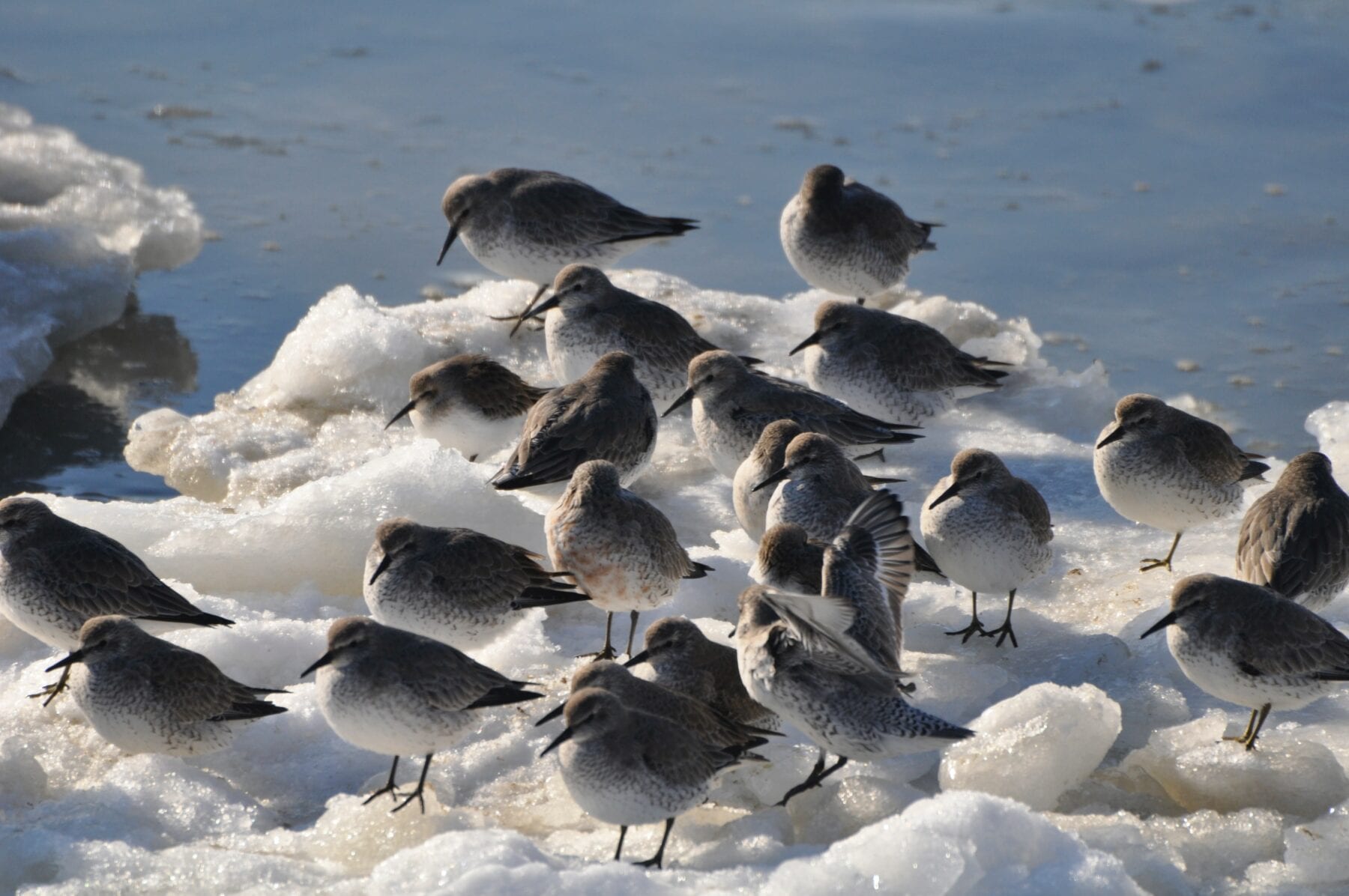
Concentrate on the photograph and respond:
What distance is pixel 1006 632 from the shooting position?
19.2 feet

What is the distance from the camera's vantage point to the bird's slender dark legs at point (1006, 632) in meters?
5.82

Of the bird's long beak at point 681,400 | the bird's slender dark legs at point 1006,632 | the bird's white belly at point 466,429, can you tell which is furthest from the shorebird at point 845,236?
the bird's slender dark legs at point 1006,632

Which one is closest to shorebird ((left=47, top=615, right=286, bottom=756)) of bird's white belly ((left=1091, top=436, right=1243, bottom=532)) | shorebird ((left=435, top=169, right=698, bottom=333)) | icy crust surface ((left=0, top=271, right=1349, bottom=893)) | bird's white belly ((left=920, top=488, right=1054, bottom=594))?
icy crust surface ((left=0, top=271, right=1349, bottom=893))

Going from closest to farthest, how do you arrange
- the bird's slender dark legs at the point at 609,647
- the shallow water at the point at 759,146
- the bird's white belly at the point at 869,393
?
the bird's slender dark legs at the point at 609,647 < the bird's white belly at the point at 869,393 < the shallow water at the point at 759,146

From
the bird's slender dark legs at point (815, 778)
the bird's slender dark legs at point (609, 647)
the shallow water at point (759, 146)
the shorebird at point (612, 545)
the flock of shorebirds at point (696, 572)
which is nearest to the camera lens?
the flock of shorebirds at point (696, 572)

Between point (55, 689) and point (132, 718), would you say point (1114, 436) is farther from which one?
point (55, 689)

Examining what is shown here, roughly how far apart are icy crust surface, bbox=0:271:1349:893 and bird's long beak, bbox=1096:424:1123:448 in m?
0.57

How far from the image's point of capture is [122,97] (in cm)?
1259

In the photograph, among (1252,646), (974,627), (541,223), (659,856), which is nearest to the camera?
(659,856)

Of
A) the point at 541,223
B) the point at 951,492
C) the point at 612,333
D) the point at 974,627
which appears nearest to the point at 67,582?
the point at 612,333

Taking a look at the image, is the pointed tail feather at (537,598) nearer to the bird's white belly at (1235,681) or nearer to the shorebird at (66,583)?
the shorebird at (66,583)

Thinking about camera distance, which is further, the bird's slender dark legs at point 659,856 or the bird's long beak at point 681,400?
the bird's long beak at point 681,400

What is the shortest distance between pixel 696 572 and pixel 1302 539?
219cm

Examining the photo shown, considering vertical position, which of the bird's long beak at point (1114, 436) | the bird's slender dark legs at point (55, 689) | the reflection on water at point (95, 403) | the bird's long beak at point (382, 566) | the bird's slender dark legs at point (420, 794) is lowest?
the reflection on water at point (95, 403)
